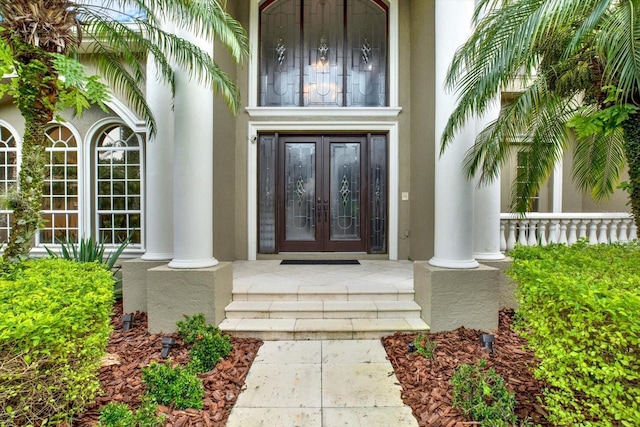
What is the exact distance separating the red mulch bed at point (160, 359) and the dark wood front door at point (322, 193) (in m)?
3.29

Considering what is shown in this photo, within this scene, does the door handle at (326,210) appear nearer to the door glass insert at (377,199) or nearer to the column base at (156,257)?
the door glass insert at (377,199)

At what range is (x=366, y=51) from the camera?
661 centimetres

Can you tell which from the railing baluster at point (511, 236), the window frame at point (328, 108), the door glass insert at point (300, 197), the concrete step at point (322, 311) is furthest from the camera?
the door glass insert at point (300, 197)

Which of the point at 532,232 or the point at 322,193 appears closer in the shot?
the point at 532,232

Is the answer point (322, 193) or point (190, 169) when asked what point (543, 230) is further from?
point (190, 169)

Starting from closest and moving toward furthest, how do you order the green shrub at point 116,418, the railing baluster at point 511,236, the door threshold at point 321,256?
1. the green shrub at point 116,418
2. the railing baluster at point 511,236
3. the door threshold at point 321,256

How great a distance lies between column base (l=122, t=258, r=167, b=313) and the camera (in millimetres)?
4273

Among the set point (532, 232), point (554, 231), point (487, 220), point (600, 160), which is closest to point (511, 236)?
point (532, 232)

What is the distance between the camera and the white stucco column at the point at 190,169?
12.3ft

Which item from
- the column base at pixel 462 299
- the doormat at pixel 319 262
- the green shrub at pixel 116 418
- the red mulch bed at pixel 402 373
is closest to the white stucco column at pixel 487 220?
the column base at pixel 462 299

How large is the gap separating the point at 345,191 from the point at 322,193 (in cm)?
52

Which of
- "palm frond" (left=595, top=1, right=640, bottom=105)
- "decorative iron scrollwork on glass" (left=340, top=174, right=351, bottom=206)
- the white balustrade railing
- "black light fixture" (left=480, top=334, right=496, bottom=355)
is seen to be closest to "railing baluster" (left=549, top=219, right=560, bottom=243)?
the white balustrade railing

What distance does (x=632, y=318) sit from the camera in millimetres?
1731

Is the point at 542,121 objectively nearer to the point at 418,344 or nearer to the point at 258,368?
the point at 418,344
